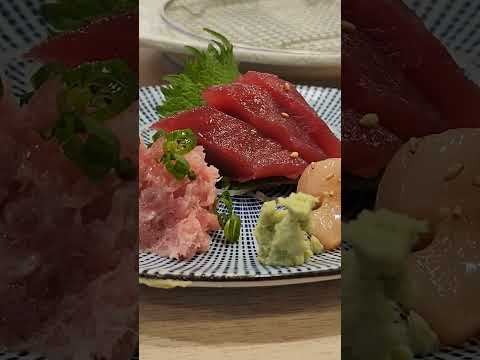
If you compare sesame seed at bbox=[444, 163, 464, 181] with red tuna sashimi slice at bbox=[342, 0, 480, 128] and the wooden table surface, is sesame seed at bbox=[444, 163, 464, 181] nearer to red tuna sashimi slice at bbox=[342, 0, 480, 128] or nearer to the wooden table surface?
red tuna sashimi slice at bbox=[342, 0, 480, 128]

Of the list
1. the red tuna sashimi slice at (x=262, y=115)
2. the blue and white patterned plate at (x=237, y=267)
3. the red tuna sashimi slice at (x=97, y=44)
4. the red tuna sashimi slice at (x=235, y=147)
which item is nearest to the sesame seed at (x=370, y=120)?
the red tuna sashimi slice at (x=97, y=44)

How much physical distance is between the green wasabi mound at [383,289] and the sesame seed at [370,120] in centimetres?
6

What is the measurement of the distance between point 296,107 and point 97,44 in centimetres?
102

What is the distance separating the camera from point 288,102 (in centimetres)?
136

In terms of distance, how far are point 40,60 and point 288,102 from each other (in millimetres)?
1015

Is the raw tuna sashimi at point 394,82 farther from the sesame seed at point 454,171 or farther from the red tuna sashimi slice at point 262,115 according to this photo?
the red tuna sashimi slice at point 262,115

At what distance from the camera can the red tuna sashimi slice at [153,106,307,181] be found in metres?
1.19

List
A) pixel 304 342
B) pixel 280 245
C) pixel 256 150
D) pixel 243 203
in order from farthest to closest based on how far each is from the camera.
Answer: pixel 256 150, pixel 243 203, pixel 280 245, pixel 304 342

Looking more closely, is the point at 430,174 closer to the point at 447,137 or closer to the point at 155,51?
the point at 447,137

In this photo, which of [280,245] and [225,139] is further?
[225,139]

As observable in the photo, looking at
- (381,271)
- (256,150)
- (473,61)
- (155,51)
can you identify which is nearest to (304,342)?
(381,271)

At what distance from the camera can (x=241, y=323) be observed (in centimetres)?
56

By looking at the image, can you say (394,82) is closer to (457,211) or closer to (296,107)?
(457,211)

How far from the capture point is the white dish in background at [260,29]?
139 cm
